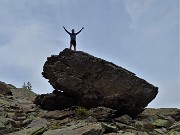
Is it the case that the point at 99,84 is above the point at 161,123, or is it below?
above

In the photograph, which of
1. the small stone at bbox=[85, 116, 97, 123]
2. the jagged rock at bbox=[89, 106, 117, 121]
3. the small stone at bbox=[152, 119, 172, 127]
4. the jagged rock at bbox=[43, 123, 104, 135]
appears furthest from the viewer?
the small stone at bbox=[152, 119, 172, 127]

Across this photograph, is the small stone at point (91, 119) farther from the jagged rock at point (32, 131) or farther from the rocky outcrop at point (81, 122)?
the jagged rock at point (32, 131)

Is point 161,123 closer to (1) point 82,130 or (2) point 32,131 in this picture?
(1) point 82,130

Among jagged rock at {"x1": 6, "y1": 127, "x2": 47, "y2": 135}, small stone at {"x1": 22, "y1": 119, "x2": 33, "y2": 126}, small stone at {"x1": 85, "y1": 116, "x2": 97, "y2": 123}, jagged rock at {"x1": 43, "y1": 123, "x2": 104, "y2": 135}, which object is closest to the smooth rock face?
small stone at {"x1": 85, "y1": 116, "x2": 97, "y2": 123}

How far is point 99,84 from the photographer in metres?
27.0

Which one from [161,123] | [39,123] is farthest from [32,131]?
[161,123]

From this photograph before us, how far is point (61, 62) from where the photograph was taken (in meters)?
28.2

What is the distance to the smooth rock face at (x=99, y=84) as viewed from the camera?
87.0ft

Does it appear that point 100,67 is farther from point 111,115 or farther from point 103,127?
point 103,127

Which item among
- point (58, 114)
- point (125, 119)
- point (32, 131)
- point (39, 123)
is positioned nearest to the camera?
point (32, 131)

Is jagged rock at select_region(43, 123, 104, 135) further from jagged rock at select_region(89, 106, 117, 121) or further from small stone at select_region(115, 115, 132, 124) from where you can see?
small stone at select_region(115, 115, 132, 124)

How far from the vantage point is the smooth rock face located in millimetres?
26516

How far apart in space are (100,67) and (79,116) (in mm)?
4982

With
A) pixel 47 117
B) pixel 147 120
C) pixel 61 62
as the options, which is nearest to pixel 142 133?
pixel 147 120
